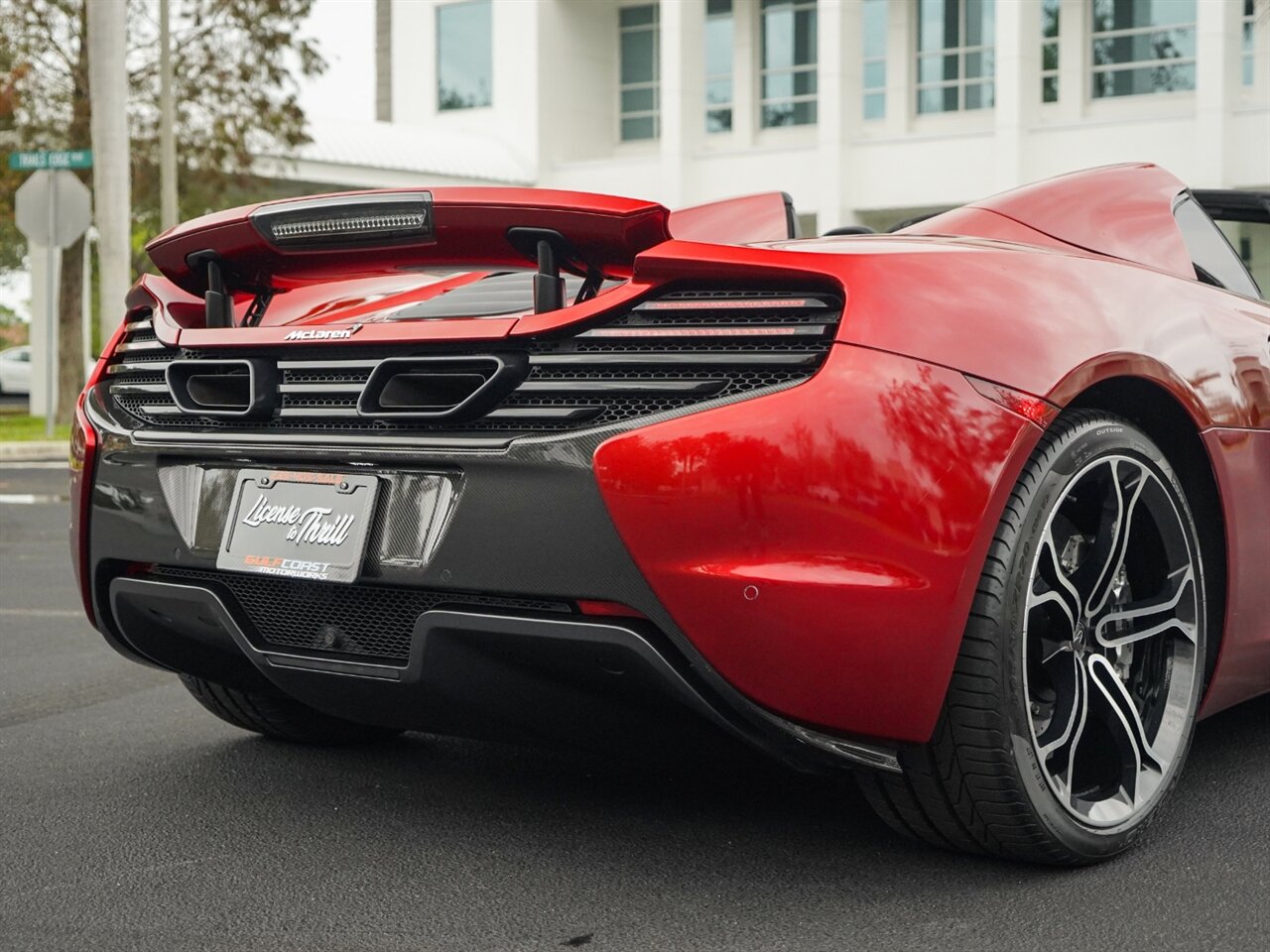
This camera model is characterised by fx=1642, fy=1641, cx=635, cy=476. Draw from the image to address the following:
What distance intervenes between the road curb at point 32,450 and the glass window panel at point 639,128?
20.0 metres

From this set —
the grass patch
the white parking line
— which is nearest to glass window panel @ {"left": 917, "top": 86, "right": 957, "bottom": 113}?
the grass patch

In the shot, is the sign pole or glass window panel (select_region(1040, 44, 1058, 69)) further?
glass window panel (select_region(1040, 44, 1058, 69))

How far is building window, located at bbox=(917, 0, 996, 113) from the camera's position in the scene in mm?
30641

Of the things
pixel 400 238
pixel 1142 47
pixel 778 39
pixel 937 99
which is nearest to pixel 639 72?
pixel 778 39

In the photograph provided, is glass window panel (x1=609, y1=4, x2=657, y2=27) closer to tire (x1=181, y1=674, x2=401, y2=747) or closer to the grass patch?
the grass patch

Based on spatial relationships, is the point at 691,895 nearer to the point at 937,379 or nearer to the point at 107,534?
the point at 937,379

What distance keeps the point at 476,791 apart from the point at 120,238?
15688 millimetres

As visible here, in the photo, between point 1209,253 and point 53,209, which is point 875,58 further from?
point 1209,253

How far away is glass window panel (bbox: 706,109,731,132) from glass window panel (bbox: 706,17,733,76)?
82 centimetres

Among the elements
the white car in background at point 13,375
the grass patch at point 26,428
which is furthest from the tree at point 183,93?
the white car in background at point 13,375

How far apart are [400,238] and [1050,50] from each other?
95.6 feet

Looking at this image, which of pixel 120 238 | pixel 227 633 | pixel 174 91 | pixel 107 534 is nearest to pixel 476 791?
pixel 227 633

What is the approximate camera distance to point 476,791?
130 inches

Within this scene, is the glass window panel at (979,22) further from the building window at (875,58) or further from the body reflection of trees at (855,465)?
the body reflection of trees at (855,465)
